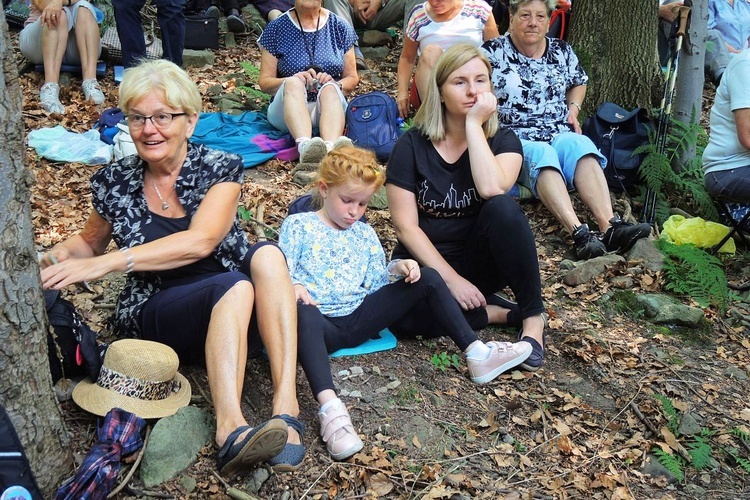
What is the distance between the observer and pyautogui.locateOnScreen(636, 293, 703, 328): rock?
4.59 m

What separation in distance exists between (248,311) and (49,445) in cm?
89

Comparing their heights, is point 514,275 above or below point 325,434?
above

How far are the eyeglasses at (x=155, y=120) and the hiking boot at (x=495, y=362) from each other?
180 centimetres

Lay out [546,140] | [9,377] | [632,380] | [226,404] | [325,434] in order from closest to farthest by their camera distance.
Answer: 1. [9,377]
2. [226,404]
3. [325,434]
4. [632,380]
5. [546,140]

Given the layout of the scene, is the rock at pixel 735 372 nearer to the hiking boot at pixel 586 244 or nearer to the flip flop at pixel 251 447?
the hiking boot at pixel 586 244

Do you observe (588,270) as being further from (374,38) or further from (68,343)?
(374,38)

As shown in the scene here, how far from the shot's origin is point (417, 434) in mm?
3385

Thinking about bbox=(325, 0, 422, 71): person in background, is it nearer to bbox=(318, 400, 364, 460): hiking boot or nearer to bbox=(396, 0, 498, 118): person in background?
bbox=(396, 0, 498, 118): person in background

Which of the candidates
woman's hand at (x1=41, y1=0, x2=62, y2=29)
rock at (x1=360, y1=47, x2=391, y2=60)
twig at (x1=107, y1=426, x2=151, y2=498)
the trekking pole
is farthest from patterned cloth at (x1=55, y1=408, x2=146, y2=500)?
rock at (x1=360, y1=47, x2=391, y2=60)

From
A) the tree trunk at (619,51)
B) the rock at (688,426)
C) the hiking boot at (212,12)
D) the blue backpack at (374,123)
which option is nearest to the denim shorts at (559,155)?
the tree trunk at (619,51)

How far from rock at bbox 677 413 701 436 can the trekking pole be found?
2.39m

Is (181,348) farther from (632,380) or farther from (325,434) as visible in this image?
(632,380)

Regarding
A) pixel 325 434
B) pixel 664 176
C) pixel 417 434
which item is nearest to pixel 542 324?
pixel 417 434

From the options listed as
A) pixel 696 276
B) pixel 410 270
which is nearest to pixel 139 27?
pixel 410 270
